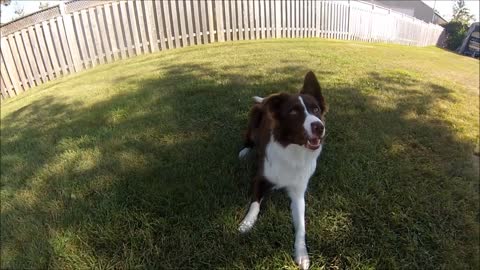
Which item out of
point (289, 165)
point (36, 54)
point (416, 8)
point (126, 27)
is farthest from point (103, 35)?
point (416, 8)

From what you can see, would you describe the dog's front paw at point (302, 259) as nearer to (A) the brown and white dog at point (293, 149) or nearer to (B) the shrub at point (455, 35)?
(A) the brown and white dog at point (293, 149)

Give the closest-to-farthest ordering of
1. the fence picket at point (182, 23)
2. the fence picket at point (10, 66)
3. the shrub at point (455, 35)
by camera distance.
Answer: the fence picket at point (10, 66)
the fence picket at point (182, 23)
the shrub at point (455, 35)

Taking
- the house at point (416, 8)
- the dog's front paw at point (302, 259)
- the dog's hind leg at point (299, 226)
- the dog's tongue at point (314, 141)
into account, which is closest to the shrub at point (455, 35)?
the house at point (416, 8)

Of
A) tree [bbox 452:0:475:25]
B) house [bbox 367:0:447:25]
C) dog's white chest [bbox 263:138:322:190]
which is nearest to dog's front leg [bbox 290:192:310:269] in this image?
dog's white chest [bbox 263:138:322:190]

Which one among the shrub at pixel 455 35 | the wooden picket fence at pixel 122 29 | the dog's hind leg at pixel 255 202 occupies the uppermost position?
the wooden picket fence at pixel 122 29

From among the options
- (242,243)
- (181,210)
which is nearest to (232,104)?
(181,210)

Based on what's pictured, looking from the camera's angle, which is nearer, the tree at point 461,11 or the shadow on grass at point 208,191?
the shadow on grass at point 208,191

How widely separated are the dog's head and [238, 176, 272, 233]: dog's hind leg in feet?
1.30

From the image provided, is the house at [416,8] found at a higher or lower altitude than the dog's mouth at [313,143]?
higher

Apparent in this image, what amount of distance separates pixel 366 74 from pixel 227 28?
5.16m

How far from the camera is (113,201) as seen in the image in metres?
2.79

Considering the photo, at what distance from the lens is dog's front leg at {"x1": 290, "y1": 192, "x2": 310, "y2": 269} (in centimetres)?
226

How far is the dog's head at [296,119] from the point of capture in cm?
224

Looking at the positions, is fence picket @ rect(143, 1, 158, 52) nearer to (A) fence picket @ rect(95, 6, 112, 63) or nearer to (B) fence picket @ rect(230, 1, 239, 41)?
(A) fence picket @ rect(95, 6, 112, 63)
